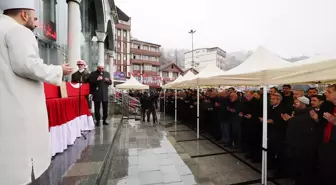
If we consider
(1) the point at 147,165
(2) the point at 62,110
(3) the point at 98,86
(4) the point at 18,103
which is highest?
(3) the point at 98,86

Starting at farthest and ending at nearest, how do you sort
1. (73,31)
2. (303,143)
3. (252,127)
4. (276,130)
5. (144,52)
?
1. (144,52)
2. (73,31)
3. (252,127)
4. (276,130)
5. (303,143)

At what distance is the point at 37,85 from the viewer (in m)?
1.62

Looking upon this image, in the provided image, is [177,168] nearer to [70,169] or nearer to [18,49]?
[70,169]

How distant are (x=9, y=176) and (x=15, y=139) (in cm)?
26

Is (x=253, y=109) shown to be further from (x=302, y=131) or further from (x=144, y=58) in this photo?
(x=144, y=58)

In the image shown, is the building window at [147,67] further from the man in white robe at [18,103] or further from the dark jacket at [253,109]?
the man in white robe at [18,103]

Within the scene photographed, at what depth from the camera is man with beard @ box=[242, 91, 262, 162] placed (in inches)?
209

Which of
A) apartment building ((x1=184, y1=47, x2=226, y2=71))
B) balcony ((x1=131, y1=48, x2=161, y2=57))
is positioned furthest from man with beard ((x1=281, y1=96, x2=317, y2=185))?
apartment building ((x1=184, y1=47, x2=226, y2=71))

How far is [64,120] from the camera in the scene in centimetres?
404

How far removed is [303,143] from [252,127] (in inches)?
75.2

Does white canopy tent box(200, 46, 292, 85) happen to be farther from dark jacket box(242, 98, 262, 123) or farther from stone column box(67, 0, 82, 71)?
stone column box(67, 0, 82, 71)

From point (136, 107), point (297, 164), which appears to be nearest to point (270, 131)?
point (297, 164)

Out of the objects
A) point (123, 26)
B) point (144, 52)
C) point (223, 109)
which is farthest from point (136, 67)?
point (223, 109)

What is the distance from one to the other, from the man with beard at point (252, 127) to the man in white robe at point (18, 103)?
16.7 feet
